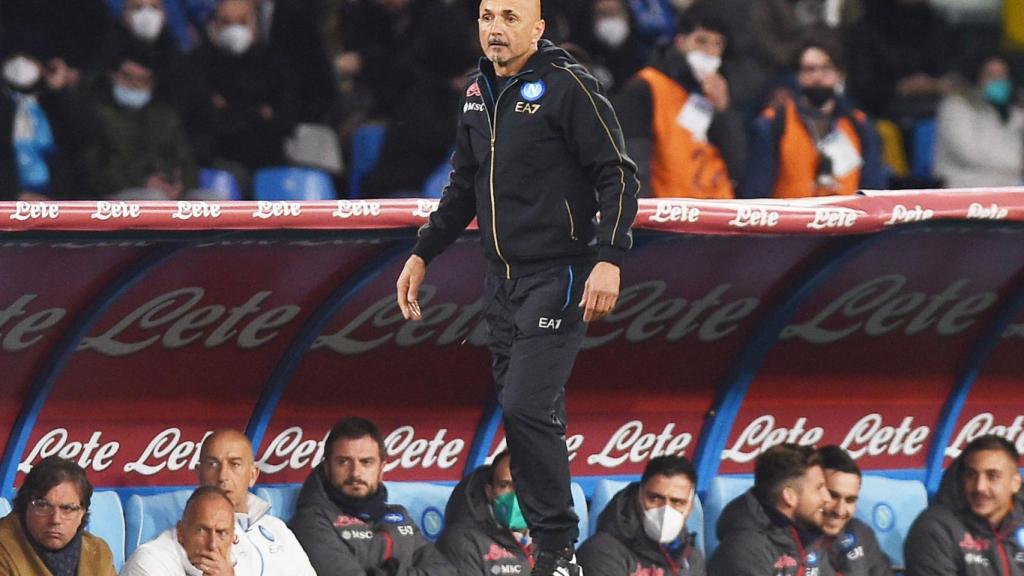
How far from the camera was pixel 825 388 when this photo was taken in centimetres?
946

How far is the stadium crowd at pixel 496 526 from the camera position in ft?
24.6

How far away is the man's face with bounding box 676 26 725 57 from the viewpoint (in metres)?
9.21

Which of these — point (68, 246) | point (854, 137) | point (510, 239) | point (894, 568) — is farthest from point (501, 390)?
point (854, 137)

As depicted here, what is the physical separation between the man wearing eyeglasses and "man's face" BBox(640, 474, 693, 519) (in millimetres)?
2239

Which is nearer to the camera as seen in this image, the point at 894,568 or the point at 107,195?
the point at 894,568

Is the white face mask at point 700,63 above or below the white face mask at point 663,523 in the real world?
above

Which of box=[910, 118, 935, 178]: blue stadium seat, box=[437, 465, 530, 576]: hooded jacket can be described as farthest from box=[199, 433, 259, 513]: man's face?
box=[910, 118, 935, 178]: blue stadium seat

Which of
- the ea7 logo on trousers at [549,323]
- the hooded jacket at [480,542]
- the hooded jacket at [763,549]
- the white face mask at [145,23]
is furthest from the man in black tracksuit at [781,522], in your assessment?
the white face mask at [145,23]

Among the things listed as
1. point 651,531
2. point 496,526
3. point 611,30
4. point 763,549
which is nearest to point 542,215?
Answer: point 496,526

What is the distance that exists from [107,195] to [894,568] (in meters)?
3.83

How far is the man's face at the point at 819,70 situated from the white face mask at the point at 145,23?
10.0ft

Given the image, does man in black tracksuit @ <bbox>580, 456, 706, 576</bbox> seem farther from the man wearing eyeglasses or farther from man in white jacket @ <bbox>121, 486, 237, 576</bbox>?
the man wearing eyeglasses

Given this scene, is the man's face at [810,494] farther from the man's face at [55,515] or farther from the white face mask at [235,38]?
the white face mask at [235,38]

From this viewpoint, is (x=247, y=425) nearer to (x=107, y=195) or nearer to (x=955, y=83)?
(x=107, y=195)
